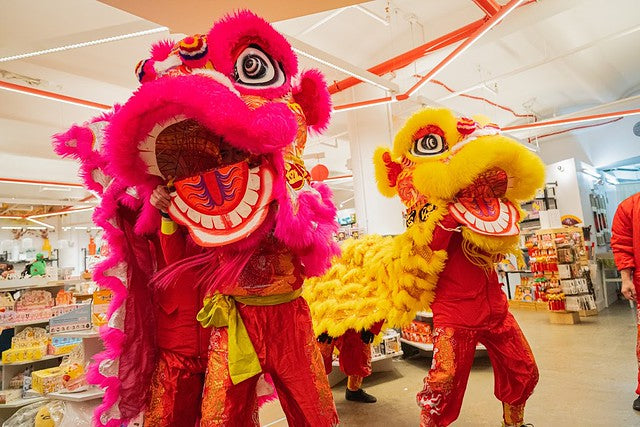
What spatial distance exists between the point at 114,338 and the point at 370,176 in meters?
4.20

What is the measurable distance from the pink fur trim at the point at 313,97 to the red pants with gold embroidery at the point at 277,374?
746mm

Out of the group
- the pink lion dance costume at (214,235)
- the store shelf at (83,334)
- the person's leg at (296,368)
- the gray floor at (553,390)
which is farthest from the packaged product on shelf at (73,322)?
the gray floor at (553,390)

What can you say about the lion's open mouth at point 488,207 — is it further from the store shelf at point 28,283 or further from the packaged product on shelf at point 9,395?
the store shelf at point 28,283

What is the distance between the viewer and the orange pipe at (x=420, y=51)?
14.2 feet

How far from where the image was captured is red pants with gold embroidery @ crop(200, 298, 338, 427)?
52.8 inches

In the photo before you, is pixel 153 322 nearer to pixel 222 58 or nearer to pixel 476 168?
pixel 222 58

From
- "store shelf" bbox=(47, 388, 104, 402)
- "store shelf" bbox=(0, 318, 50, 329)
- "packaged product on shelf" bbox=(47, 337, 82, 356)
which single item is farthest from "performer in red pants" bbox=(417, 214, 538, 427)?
"store shelf" bbox=(0, 318, 50, 329)

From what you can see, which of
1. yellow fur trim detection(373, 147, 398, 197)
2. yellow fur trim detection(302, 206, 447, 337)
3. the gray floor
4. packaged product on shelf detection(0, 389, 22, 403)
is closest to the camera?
yellow fur trim detection(302, 206, 447, 337)

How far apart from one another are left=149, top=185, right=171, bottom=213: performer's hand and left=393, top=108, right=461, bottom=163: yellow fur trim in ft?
4.65

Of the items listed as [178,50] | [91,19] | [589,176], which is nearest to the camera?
[178,50]

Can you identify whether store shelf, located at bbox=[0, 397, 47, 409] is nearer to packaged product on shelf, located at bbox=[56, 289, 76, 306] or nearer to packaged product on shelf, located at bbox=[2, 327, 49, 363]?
packaged product on shelf, located at bbox=[2, 327, 49, 363]

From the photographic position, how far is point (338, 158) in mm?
10555

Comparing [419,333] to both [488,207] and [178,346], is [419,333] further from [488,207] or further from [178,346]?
[178,346]

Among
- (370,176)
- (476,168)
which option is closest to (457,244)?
(476,168)
